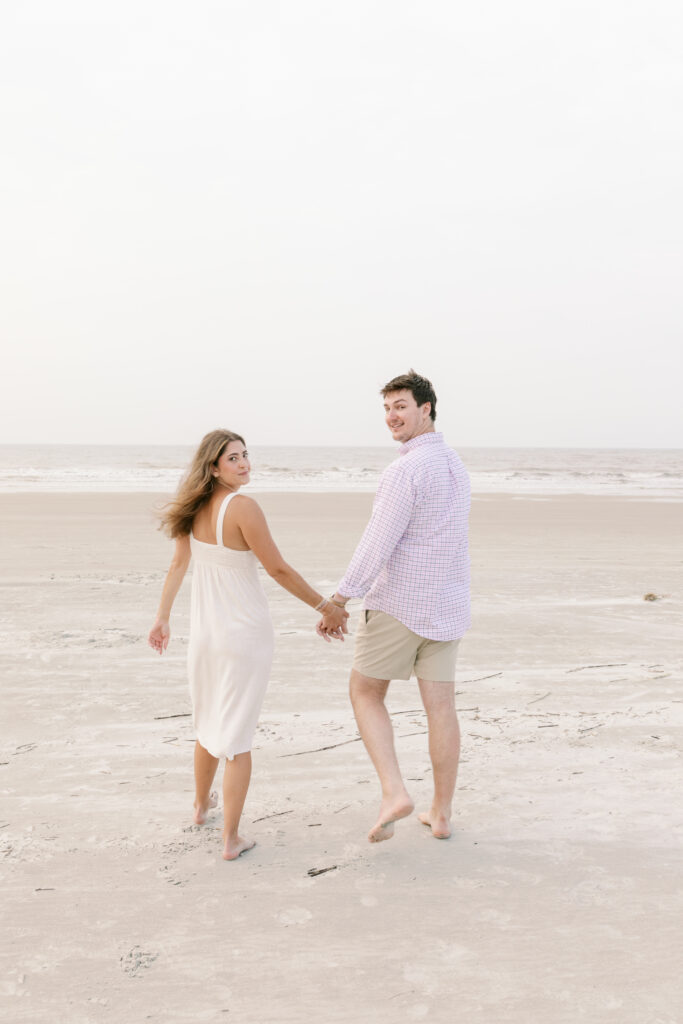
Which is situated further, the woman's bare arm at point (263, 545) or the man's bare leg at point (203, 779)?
the man's bare leg at point (203, 779)

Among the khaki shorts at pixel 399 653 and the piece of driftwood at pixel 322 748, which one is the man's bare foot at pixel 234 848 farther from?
the piece of driftwood at pixel 322 748

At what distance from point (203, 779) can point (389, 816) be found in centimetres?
80

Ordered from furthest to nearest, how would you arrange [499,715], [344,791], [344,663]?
1. [344,663]
2. [499,715]
3. [344,791]

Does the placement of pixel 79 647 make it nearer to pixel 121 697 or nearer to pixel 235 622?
pixel 121 697

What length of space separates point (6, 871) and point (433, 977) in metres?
1.59

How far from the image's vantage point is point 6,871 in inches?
115

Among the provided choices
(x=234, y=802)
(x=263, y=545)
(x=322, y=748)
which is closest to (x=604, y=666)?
(x=322, y=748)

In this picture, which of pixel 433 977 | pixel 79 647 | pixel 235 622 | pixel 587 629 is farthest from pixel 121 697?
pixel 587 629

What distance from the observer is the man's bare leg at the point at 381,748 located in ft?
10.0

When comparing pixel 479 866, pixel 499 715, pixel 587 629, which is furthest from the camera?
pixel 587 629

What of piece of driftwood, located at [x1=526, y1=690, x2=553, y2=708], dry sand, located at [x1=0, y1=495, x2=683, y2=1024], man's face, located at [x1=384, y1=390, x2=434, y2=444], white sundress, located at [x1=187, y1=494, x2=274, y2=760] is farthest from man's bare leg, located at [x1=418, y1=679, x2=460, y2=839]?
piece of driftwood, located at [x1=526, y1=690, x2=553, y2=708]

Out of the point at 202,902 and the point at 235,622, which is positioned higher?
the point at 235,622

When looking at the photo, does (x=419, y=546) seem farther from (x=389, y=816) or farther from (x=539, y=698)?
(x=539, y=698)

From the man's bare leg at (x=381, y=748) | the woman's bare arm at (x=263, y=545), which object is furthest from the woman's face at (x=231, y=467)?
the man's bare leg at (x=381, y=748)
